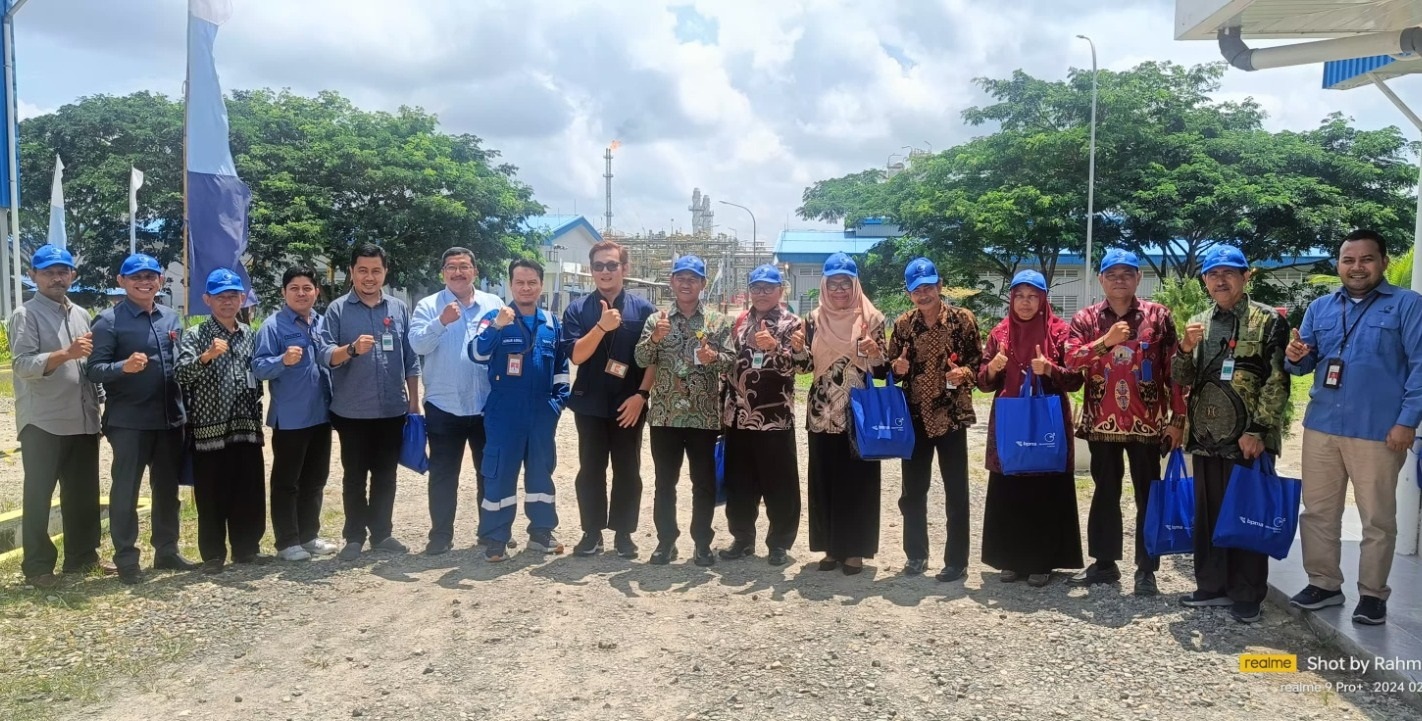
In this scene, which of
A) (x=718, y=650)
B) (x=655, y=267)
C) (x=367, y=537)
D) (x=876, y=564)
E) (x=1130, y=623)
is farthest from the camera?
(x=655, y=267)

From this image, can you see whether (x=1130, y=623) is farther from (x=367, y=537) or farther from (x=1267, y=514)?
(x=367, y=537)

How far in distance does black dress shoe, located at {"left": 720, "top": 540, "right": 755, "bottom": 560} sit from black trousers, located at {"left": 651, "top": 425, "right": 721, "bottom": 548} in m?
0.17

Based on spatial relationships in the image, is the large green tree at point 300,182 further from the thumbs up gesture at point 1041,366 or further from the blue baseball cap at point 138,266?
the thumbs up gesture at point 1041,366

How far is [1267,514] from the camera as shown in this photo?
4199 millimetres

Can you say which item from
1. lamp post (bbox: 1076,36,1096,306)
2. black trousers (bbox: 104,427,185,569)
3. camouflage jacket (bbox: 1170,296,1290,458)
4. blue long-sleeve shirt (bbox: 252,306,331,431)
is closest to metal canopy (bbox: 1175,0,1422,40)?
camouflage jacket (bbox: 1170,296,1290,458)

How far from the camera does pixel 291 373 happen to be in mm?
5152

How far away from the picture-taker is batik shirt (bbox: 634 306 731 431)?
16.7 feet

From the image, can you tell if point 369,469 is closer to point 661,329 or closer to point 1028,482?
point 661,329

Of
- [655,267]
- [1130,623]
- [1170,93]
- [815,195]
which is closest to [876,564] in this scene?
[1130,623]

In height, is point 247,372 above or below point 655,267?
below

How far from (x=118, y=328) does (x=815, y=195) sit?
1206 inches

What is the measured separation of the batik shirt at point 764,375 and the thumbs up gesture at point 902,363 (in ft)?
1.55

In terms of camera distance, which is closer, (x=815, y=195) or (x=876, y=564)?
(x=876, y=564)

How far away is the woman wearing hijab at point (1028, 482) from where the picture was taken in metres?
4.73
